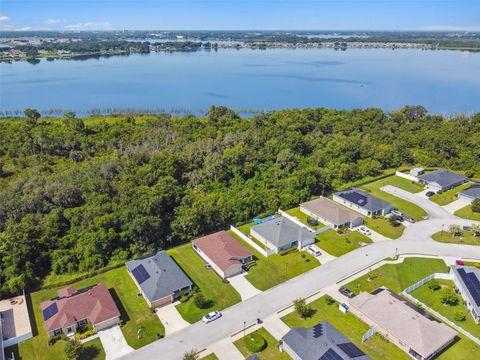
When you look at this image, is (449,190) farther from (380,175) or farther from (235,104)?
(235,104)

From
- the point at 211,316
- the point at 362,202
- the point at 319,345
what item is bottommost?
the point at 211,316

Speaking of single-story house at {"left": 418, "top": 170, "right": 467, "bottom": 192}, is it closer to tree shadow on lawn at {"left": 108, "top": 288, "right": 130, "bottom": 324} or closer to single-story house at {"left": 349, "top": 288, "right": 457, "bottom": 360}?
single-story house at {"left": 349, "top": 288, "right": 457, "bottom": 360}

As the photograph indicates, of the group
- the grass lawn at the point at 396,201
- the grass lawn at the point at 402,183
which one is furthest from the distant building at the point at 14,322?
the grass lawn at the point at 402,183

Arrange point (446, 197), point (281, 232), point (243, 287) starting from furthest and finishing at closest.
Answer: point (446, 197), point (281, 232), point (243, 287)

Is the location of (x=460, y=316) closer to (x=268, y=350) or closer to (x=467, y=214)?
(x=268, y=350)

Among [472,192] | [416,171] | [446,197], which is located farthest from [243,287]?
[416,171]

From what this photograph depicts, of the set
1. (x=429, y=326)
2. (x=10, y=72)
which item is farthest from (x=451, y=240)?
(x=10, y=72)

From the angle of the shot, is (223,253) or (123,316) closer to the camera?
(123,316)
